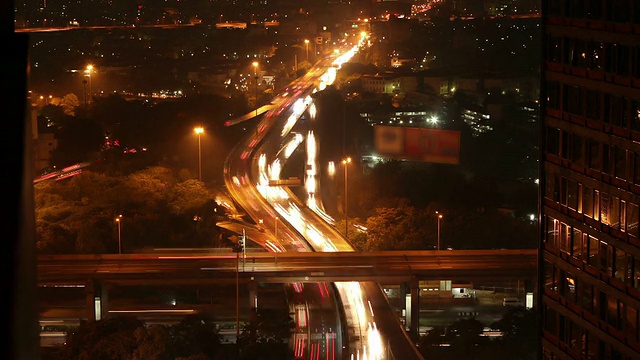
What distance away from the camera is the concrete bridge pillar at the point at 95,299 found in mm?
7387

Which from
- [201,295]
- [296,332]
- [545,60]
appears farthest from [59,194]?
[545,60]

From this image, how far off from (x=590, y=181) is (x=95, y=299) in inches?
205

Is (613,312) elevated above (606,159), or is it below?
below

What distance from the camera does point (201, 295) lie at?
827cm

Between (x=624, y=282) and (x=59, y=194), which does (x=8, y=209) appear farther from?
(x=59, y=194)

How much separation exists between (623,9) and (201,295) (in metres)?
6.09

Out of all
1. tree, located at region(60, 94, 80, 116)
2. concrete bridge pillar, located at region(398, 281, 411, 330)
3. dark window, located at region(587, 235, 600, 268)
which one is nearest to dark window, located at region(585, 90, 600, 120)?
dark window, located at region(587, 235, 600, 268)

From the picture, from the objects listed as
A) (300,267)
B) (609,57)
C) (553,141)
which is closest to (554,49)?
(553,141)

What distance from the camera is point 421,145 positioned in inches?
466

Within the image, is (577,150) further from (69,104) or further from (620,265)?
(69,104)

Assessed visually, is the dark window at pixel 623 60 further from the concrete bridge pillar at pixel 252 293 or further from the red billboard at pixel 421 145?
the red billboard at pixel 421 145

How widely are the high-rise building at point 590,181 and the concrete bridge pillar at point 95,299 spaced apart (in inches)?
187

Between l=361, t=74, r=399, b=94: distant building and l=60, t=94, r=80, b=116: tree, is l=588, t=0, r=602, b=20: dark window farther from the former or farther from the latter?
l=361, t=74, r=399, b=94: distant building

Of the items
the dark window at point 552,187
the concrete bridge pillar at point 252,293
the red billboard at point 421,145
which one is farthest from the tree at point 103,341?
the red billboard at point 421,145
